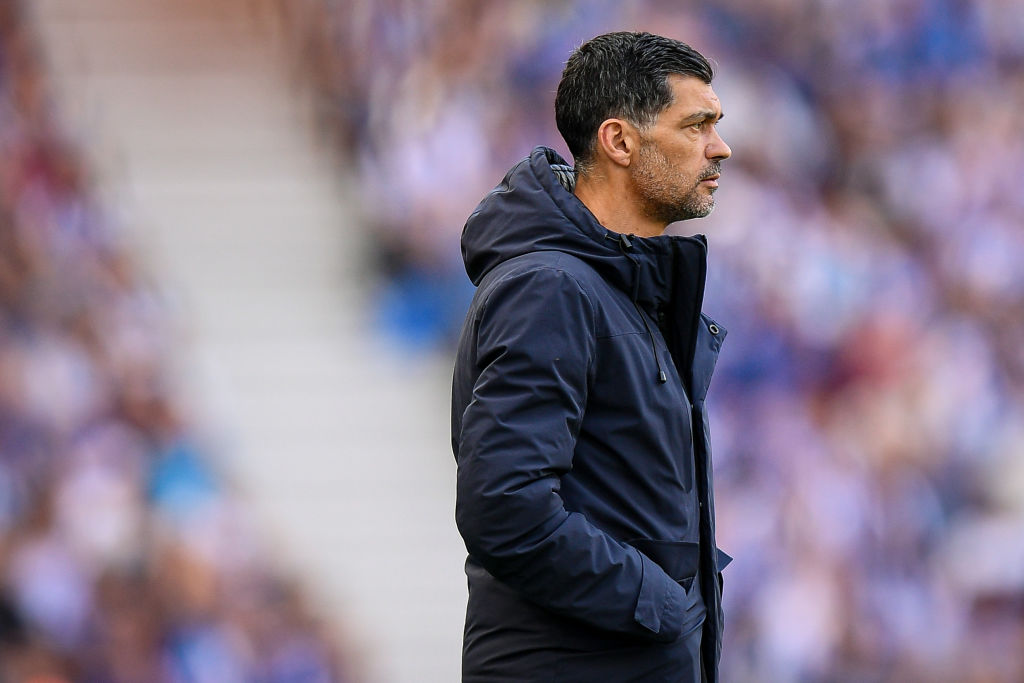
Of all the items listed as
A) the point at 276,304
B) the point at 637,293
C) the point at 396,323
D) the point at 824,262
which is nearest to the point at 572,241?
A: the point at 637,293

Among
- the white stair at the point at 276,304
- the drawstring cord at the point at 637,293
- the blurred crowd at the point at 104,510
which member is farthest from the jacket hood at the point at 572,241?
the white stair at the point at 276,304

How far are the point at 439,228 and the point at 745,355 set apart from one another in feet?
3.93

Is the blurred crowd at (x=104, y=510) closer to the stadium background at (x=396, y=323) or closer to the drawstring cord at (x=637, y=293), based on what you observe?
the stadium background at (x=396, y=323)

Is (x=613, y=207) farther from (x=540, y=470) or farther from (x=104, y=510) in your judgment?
(x=104, y=510)

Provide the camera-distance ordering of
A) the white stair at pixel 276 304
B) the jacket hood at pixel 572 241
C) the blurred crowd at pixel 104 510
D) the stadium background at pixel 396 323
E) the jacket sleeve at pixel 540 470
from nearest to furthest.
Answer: the jacket sleeve at pixel 540 470 → the jacket hood at pixel 572 241 → the blurred crowd at pixel 104 510 → the stadium background at pixel 396 323 → the white stair at pixel 276 304

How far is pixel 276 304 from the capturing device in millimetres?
4832

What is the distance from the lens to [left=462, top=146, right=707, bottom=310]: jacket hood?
4.86 feet

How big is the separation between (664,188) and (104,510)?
3.10 metres

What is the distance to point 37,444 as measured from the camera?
4.22m

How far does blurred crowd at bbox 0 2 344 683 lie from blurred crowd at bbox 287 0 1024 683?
3.10ft

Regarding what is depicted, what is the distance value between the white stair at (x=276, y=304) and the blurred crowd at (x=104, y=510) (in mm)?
164

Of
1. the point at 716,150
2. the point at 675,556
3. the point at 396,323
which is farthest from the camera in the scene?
the point at 396,323

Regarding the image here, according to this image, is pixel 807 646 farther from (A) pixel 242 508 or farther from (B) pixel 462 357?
(B) pixel 462 357

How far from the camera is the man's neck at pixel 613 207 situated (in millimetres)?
1579
